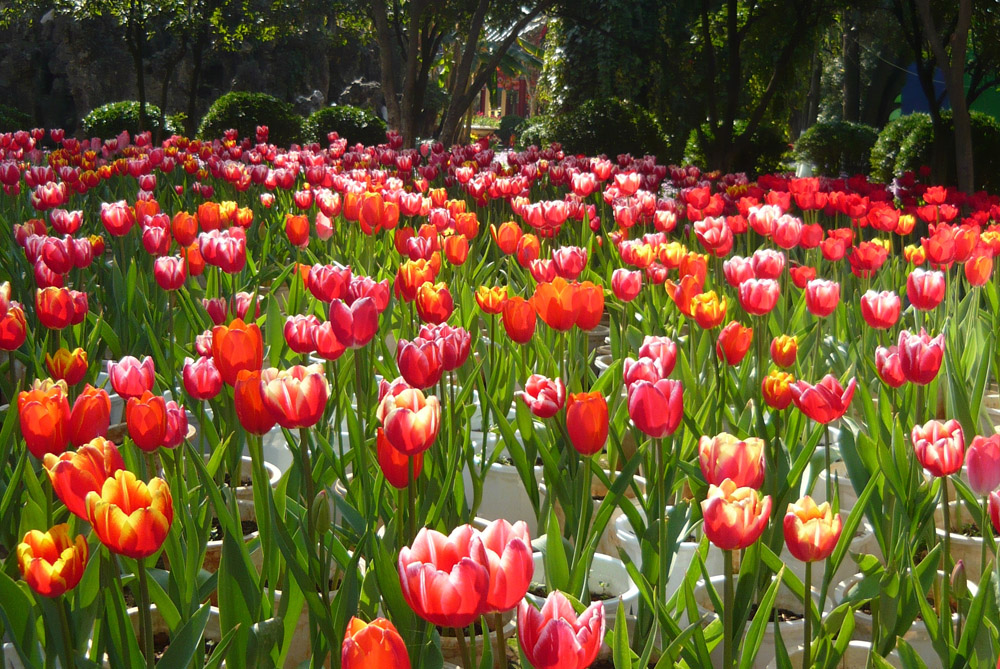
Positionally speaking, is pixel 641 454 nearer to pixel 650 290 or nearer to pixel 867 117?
pixel 650 290

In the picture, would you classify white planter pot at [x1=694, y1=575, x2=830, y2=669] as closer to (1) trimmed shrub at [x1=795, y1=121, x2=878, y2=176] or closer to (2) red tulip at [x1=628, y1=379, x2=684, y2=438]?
(2) red tulip at [x1=628, y1=379, x2=684, y2=438]

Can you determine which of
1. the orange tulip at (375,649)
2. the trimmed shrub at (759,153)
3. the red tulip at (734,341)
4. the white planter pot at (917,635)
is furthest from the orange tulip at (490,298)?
the trimmed shrub at (759,153)

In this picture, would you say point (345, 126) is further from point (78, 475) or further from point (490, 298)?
point (78, 475)

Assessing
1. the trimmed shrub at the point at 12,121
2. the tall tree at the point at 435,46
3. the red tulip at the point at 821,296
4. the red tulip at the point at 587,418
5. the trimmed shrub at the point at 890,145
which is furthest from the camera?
the trimmed shrub at the point at 12,121

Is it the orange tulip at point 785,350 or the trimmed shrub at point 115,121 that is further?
the trimmed shrub at point 115,121

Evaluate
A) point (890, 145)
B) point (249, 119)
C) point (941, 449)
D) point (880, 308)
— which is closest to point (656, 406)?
point (941, 449)

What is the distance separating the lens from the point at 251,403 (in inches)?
56.1

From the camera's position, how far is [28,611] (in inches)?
49.4

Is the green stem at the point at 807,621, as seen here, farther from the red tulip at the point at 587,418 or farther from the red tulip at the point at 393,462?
the red tulip at the point at 393,462

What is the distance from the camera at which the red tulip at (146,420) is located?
1.43 meters

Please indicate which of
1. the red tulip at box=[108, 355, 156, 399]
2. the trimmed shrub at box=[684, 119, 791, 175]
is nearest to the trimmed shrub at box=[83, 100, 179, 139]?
the trimmed shrub at box=[684, 119, 791, 175]

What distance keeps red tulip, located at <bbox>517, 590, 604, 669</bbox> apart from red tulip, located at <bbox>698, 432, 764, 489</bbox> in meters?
0.44

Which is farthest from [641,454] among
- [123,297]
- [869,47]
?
[869,47]

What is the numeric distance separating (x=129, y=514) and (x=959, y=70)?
25.8 feet
